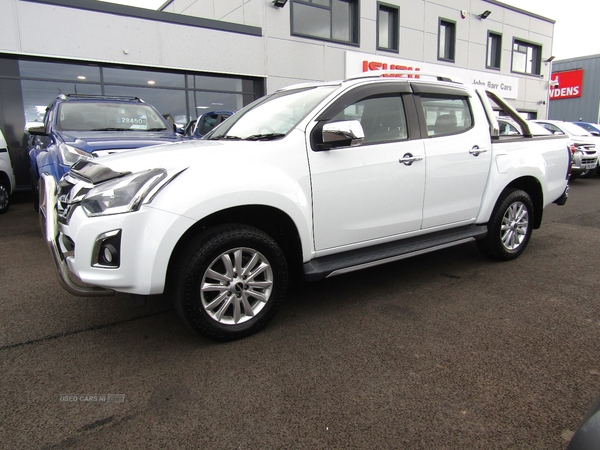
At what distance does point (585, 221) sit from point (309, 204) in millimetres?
5786

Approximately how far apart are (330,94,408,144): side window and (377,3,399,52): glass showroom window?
1253 cm

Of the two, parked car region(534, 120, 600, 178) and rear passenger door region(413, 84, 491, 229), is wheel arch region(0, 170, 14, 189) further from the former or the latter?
parked car region(534, 120, 600, 178)

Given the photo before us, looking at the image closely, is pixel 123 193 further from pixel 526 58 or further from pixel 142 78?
pixel 526 58

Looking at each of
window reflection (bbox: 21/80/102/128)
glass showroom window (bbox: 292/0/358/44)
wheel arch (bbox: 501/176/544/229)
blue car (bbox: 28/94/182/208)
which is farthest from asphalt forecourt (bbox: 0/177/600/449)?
glass showroom window (bbox: 292/0/358/44)

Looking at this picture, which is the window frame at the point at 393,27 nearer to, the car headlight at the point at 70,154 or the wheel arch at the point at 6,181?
the wheel arch at the point at 6,181

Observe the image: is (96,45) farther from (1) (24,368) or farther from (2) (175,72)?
(1) (24,368)

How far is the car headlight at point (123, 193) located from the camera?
247cm

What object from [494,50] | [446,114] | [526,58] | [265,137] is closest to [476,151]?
[446,114]

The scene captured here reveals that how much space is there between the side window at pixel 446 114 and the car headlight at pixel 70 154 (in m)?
3.39

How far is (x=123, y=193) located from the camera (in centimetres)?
251

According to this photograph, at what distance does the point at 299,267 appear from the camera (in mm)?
3123

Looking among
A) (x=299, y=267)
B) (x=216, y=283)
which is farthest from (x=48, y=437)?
(x=299, y=267)

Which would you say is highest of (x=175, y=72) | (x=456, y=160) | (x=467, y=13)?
(x=467, y=13)

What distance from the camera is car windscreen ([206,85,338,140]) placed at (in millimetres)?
3246
